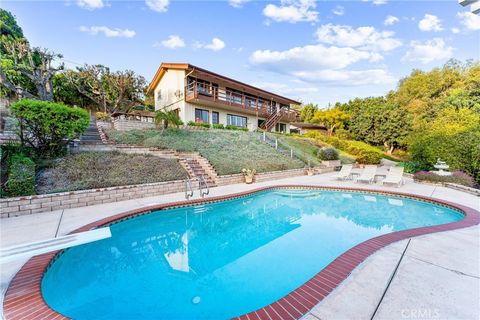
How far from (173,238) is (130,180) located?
4.01m

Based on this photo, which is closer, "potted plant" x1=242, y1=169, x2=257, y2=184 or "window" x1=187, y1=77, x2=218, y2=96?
"potted plant" x1=242, y1=169, x2=257, y2=184

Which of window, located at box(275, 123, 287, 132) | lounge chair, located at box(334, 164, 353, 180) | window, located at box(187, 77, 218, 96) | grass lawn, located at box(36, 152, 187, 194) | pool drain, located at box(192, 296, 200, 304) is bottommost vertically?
pool drain, located at box(192, 296, 200, 304)

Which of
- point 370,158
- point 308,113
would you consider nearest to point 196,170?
point 370,158

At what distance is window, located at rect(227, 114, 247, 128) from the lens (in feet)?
73.8

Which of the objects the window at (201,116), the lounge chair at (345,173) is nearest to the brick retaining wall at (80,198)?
the lounge chair at (345,173)

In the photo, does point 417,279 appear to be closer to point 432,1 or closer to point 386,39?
point 432,1

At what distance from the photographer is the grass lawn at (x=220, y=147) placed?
1179 centimetres

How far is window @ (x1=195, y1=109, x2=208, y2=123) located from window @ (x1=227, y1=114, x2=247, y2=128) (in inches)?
115

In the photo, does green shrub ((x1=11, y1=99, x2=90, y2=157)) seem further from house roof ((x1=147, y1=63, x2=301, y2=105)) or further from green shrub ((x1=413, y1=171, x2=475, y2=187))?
green shrub ((x1=413, y1=171, x2=475, y2=187))

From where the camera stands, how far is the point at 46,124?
23.9 feet

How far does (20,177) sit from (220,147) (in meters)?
9.36

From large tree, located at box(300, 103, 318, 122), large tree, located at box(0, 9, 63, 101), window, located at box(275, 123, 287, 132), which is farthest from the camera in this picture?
large tree, located at box(300, 103, 318, 122)

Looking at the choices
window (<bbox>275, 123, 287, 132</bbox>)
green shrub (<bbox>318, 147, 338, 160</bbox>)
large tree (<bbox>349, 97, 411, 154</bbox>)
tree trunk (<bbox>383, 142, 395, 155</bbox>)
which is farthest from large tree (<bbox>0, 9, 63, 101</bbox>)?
tree trunk (<bbox>383, 142, 395, 155</bbox>)

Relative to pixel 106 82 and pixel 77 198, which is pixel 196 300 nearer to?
pixel 77 198
